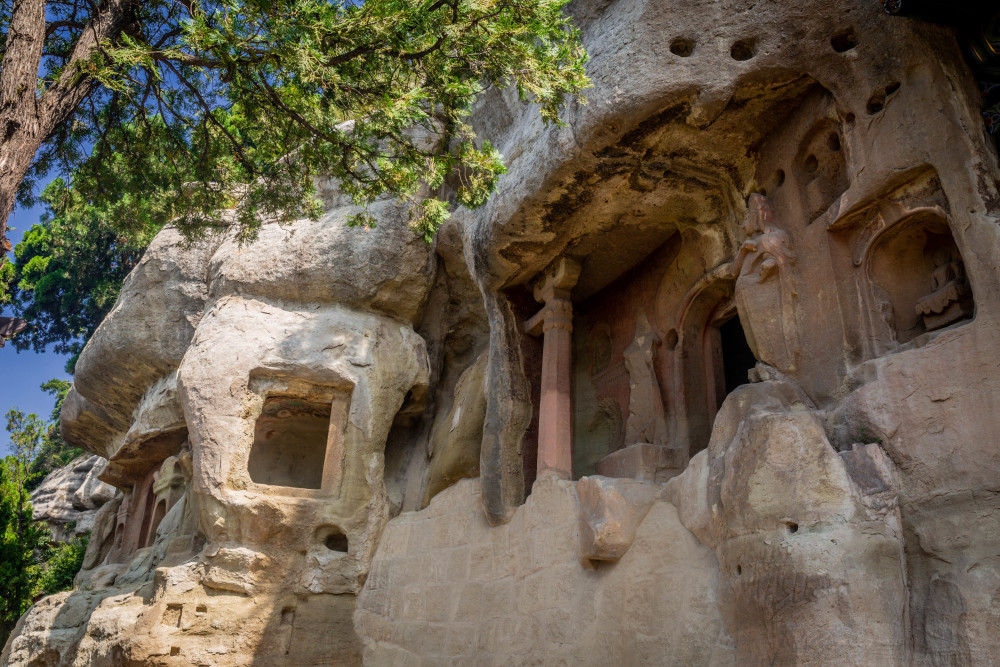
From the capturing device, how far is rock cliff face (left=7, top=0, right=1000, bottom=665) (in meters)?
4.41

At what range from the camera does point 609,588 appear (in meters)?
5.86

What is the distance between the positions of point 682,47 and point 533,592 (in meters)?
4.53

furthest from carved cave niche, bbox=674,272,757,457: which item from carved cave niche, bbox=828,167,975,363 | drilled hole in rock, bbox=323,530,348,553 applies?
drilled hole in rock, bbox=323,530,348,553

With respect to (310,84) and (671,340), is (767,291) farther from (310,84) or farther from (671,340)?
(310,84)

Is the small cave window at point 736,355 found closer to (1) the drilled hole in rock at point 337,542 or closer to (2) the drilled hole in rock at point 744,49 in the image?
(2) the drilled hole in rock at point 744,49

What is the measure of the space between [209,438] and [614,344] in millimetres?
4842

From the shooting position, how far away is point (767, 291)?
235 inches

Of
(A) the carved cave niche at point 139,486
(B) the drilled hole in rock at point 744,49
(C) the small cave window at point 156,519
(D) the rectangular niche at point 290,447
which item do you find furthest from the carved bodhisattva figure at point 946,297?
(C) the small cave window at point 156,519

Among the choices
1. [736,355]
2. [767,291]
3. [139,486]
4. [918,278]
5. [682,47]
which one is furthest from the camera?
[139,486]

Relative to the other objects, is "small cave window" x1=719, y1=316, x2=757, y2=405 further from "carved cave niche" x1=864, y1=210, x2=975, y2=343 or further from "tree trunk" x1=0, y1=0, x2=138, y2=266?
"tree trunk" x1=0, y1=0, x2=138, y2=266

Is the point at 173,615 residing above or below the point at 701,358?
below

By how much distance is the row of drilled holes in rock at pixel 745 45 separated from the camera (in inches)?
224

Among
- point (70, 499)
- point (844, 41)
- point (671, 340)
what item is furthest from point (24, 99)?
point (70, 499)

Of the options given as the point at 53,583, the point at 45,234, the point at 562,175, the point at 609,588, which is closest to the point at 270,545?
the point at 609,588
